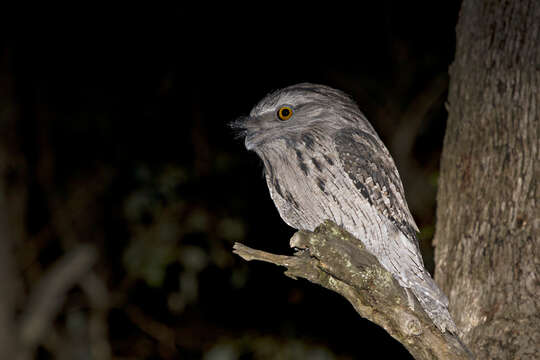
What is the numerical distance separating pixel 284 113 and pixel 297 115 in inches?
2.6

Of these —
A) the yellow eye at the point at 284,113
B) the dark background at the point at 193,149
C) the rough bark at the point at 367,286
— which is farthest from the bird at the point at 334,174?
the dark background at the point at 193,149

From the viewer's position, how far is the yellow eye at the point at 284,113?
2.36 meters

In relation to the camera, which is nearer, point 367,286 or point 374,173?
point 367,286

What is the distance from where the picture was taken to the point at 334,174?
228 cm

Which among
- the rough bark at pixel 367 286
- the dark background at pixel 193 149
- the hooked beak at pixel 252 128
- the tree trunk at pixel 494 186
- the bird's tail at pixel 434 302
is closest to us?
the rough bark at pixel 367 286

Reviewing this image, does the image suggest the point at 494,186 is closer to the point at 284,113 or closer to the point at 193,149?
the point at 284,113

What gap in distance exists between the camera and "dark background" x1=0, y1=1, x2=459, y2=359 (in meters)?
5.09

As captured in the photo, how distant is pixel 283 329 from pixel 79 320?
3003 mm

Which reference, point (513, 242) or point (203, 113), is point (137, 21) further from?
point (513, 242)

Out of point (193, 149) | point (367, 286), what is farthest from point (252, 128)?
point (193, 149)

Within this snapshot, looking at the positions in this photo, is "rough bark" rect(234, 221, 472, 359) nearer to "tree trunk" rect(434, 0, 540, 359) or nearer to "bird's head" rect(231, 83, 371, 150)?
"tree trunk" rect(434, 0, 540, 359)

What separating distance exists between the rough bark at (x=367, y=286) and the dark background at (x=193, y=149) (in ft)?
8.78

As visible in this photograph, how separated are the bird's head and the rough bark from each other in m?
0.56

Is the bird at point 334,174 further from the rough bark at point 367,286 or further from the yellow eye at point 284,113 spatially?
the rough bark at point 367,286
